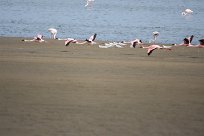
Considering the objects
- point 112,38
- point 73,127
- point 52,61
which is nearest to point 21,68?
point 52,61

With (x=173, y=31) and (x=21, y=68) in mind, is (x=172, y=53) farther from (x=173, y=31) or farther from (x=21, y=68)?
(x=173, y=31)

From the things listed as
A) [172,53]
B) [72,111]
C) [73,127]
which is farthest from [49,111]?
[172,53]

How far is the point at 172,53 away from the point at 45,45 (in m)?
3.51

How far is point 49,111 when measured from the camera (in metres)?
6.52

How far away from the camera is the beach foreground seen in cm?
593

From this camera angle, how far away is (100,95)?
749 centimetres

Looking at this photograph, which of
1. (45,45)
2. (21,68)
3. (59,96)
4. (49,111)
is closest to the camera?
(49,111)

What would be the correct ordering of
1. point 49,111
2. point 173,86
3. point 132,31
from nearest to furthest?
point 49,111 < point 173,86 < point 132,31

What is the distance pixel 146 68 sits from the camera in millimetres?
10531

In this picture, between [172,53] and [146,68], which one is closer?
[146,68]

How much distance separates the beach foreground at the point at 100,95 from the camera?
5.93 m

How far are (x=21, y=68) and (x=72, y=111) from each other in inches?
148

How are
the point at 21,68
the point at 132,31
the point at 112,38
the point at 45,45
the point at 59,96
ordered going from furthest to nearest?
the point at 132,31
the point at 112,38
the point at 45,45
the point at 21,68
the point at 59,96

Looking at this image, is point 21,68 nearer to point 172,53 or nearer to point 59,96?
point 59,96
